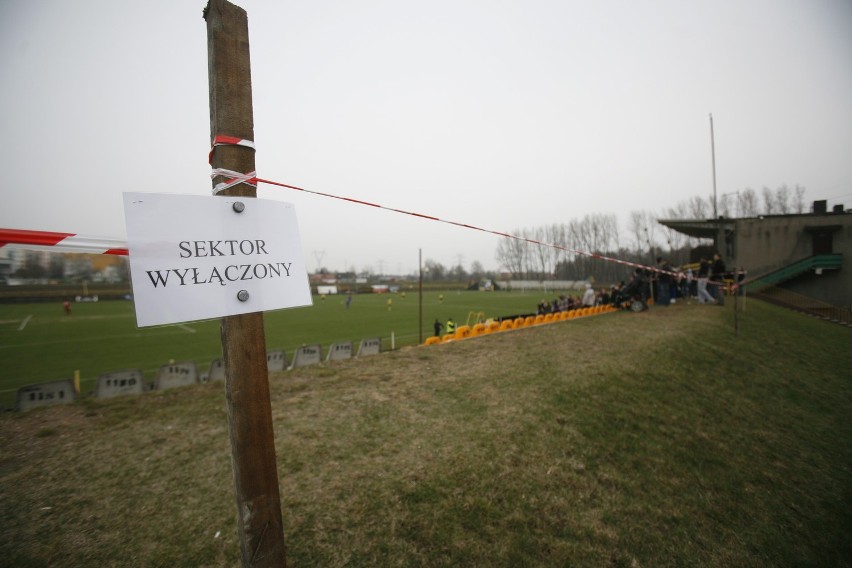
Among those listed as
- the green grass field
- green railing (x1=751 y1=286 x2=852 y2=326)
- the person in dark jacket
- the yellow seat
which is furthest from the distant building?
the green grass field

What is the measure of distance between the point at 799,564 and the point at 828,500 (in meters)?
1.91

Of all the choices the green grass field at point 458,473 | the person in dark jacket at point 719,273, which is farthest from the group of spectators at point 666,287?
the green grass field at point 458,473

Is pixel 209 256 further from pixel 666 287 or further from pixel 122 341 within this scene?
pixel 122 341

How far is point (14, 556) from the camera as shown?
2.79 metres

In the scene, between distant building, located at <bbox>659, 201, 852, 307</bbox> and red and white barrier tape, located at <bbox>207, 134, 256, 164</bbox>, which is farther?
distant building, located at <bbox>659, 201, 852, 307</bbox>

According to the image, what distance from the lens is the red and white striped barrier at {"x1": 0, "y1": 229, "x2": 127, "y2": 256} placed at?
1835 millimetres

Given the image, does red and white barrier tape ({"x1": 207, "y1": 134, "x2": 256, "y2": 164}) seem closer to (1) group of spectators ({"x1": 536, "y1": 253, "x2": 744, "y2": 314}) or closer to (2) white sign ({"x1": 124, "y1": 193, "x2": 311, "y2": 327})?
(2) white sign ({"x1": 124, "y1": 193, "x2": 311, "y2": 327})

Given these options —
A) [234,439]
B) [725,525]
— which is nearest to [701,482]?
[725,525]

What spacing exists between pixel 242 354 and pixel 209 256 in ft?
1.63

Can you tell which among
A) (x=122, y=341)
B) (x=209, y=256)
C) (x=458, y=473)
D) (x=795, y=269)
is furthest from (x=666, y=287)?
(x=122, y=341)

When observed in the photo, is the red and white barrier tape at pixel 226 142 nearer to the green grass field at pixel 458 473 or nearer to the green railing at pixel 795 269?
the green grass field at pixel 458 473

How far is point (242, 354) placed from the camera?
1718 mm

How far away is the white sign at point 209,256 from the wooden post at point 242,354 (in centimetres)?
12

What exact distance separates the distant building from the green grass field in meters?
23.9
